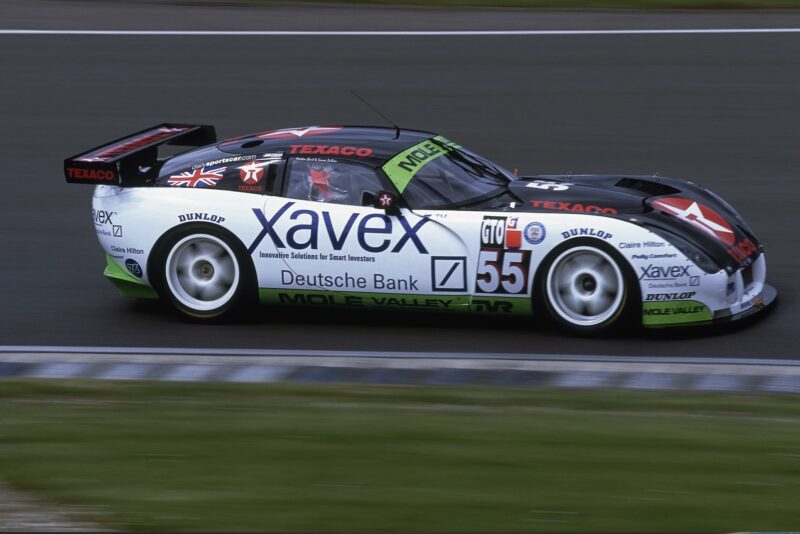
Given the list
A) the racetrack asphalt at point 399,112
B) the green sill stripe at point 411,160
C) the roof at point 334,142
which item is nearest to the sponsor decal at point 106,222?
the racetrack asphalt at point 399,112

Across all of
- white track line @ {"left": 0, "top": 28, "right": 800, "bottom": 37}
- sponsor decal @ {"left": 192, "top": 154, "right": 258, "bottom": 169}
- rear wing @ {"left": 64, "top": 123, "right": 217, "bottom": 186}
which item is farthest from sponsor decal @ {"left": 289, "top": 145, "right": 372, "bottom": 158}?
white track line @ {"left": 0, "top": 28, "right": 800, "bottom": 37}

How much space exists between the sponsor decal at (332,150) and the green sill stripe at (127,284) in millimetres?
1361

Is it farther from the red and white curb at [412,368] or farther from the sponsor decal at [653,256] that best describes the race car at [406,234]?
the red and white curb at [412,368]

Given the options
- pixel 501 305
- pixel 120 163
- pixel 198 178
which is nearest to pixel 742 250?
pixel 501 305

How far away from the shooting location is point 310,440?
569cm

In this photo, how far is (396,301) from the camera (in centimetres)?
786

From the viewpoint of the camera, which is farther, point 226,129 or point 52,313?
point 226,129

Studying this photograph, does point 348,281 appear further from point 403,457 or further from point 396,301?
point 403,457

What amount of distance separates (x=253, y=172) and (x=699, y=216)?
286cm

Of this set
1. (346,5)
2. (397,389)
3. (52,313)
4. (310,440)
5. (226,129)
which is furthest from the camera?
(346,5)

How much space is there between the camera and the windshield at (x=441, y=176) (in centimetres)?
791

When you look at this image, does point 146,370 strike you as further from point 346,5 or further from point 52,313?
point 346,5

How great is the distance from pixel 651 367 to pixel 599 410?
0.92 m

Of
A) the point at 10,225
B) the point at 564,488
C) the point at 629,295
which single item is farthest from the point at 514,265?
the point at 10,225
